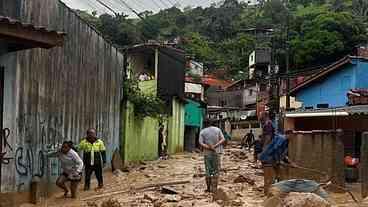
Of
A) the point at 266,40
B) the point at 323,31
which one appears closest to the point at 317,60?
the point at 323,31

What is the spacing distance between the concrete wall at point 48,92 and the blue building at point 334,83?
15.1 meters

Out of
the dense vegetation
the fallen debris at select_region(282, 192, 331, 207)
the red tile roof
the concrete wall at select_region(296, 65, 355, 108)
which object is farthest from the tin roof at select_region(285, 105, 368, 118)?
the red tile roof

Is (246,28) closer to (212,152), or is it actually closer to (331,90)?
(331,90)

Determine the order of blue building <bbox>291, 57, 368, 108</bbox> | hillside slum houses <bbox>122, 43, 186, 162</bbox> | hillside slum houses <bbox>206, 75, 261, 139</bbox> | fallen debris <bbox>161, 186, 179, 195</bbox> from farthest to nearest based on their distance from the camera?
hillside slum houses <bbox>206, 75, 261, 139</bbox>
blue building <bbox>291, 57, 368, 108</bbox>
hillside slum houses <bbox>122, 43, 186, 162</bbox>
fallen debris <bbox>161, 186, 179, 195</bbox>

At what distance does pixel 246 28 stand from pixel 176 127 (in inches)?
1459

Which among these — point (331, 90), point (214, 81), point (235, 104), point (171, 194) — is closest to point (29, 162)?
point (171, 194)

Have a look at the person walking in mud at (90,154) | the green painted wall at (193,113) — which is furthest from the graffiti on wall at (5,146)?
the green painted wall at (193,113)

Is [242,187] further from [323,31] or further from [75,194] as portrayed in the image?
[323,31]

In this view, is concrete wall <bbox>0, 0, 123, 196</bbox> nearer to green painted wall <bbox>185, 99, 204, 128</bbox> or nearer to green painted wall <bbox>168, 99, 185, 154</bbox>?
green painted wall <bbox>168, 99, 185, 154</bbox>

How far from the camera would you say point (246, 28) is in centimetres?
7106

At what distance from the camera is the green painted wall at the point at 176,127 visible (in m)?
34.2

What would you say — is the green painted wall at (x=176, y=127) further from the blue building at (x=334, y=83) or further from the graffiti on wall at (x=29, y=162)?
the graffiti on wall at (x=29, y=162)

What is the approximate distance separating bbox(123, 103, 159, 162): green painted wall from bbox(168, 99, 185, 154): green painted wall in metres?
5.78

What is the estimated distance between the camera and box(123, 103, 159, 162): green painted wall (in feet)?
72.8
